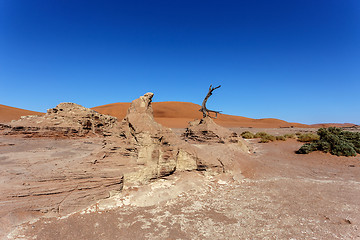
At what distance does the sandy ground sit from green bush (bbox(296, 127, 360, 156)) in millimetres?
4632

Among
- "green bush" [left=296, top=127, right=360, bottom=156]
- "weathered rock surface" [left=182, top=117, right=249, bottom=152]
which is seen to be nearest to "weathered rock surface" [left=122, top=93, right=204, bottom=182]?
"weathered rock surface" [left=182, top=117, right=249, bottom=152]

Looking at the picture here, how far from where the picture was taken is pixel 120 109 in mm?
58156

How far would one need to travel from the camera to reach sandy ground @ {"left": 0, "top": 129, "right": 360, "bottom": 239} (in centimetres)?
309

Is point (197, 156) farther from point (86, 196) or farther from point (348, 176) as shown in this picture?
point (348, 176)

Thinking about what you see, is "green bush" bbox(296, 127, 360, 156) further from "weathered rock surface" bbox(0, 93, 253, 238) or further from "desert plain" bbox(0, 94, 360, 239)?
"weathered rock surface" bbox(0, 93, 253, 238)

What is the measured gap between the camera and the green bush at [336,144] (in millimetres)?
9500

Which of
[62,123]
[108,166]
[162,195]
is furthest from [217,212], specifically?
[62,123]

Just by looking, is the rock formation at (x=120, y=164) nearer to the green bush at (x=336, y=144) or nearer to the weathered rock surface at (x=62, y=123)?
the green bush at (x=336, y=144)

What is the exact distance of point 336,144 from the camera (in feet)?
32.7

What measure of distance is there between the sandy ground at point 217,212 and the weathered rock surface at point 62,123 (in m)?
7.97

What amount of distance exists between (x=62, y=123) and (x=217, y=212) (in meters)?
12.8

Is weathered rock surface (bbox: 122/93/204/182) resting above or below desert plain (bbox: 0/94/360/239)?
above

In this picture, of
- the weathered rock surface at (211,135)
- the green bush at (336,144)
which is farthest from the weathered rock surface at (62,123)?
the green bush at (336,144)

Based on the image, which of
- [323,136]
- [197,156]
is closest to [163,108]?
[323,136]
